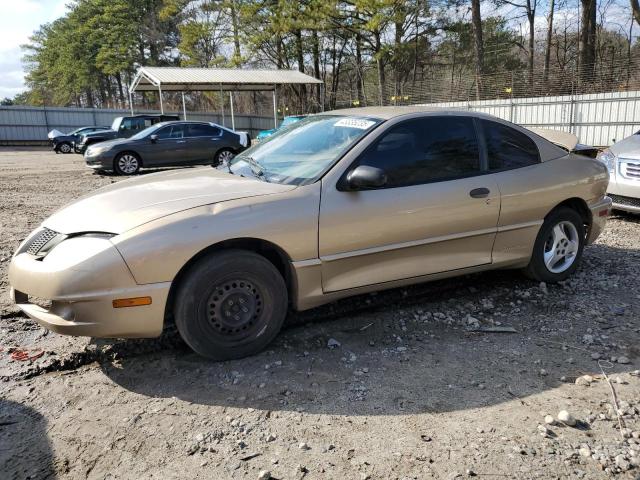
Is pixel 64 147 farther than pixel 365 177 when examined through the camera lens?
Yes

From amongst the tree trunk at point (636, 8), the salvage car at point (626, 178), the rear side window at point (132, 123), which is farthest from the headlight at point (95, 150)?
the tree trunk at point (636, 8)

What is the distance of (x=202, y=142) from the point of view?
50.6 feet

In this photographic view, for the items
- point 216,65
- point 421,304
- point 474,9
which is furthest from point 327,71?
point 421,304

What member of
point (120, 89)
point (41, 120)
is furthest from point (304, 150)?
point (120, 89)

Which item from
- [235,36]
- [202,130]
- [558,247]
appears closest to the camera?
[558,247]

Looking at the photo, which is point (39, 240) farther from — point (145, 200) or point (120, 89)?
point (120, 89)

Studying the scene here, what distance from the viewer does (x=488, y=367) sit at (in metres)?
3.32

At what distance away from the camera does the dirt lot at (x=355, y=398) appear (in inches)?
96.5

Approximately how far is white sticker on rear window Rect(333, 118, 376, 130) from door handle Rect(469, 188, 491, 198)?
948mm

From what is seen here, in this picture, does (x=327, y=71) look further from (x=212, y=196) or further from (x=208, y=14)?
(x=212, y=196)

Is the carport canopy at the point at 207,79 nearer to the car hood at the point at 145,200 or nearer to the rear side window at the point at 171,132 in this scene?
the rear side window at the point at 171,132

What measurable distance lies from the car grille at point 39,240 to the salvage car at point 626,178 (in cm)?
687

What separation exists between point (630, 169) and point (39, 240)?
7.06 metres

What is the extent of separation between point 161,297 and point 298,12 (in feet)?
112
